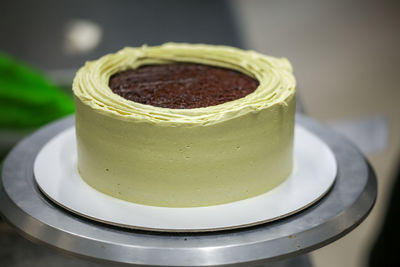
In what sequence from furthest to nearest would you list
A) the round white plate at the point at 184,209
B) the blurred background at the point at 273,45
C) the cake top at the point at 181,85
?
the blurred background at the point at 273,45 → the cake top at the point at 181,85 → the round white plate at the point at 184,209

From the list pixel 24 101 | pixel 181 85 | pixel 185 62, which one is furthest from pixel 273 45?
pixel 181 85

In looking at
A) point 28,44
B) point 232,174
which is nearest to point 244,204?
point 232,174

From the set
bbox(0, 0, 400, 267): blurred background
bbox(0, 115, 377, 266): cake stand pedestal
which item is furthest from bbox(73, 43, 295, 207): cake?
bbox(0, 0, 400, 267): blurred background

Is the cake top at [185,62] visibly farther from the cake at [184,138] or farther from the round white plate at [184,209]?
the round white plate at [184,209]

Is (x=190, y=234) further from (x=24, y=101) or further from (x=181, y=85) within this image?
(x=24, y=101)

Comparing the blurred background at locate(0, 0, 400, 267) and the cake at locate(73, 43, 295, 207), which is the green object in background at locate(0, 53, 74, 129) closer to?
the blurred background at locate(0, 0, 400, 267)

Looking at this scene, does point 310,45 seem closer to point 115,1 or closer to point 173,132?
point 115,1

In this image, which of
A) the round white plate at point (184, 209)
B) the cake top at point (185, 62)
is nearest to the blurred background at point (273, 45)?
the cake top at point (185, 62)
